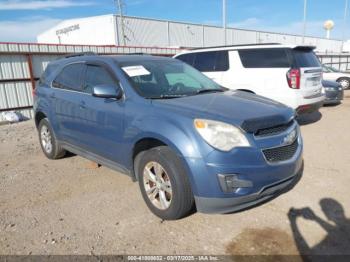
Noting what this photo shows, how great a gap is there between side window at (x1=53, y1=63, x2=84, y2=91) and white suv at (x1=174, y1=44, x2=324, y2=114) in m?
4.14

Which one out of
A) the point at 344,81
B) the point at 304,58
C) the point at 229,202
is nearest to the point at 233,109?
the point at 229,202

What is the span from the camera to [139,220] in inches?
139

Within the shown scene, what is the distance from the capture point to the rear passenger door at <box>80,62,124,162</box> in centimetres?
389

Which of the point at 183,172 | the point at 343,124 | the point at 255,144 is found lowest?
the point at 343,124

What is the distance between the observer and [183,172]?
3.15 meters

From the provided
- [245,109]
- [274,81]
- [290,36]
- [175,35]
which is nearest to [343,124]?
[274,81]

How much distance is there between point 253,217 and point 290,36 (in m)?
65.7

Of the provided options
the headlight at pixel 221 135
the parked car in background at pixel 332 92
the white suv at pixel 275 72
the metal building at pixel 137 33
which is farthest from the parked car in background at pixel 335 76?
the metal building at pixel 137 33

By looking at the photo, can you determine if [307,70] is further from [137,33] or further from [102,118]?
[137,33]

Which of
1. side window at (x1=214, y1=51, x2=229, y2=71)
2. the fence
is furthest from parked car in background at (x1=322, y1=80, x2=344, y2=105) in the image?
the fence

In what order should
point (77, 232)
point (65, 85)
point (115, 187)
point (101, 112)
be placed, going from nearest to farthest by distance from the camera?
1. point (77, 232)
2. point (101, 112)
3. point (115, 187)
4. point (65, 85)

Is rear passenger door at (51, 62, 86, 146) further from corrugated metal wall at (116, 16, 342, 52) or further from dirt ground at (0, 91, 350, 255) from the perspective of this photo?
corrugated metal wall at (116, 16, 342, 52)

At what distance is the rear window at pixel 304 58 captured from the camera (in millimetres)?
7102

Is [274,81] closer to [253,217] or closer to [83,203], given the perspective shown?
[253,217]
